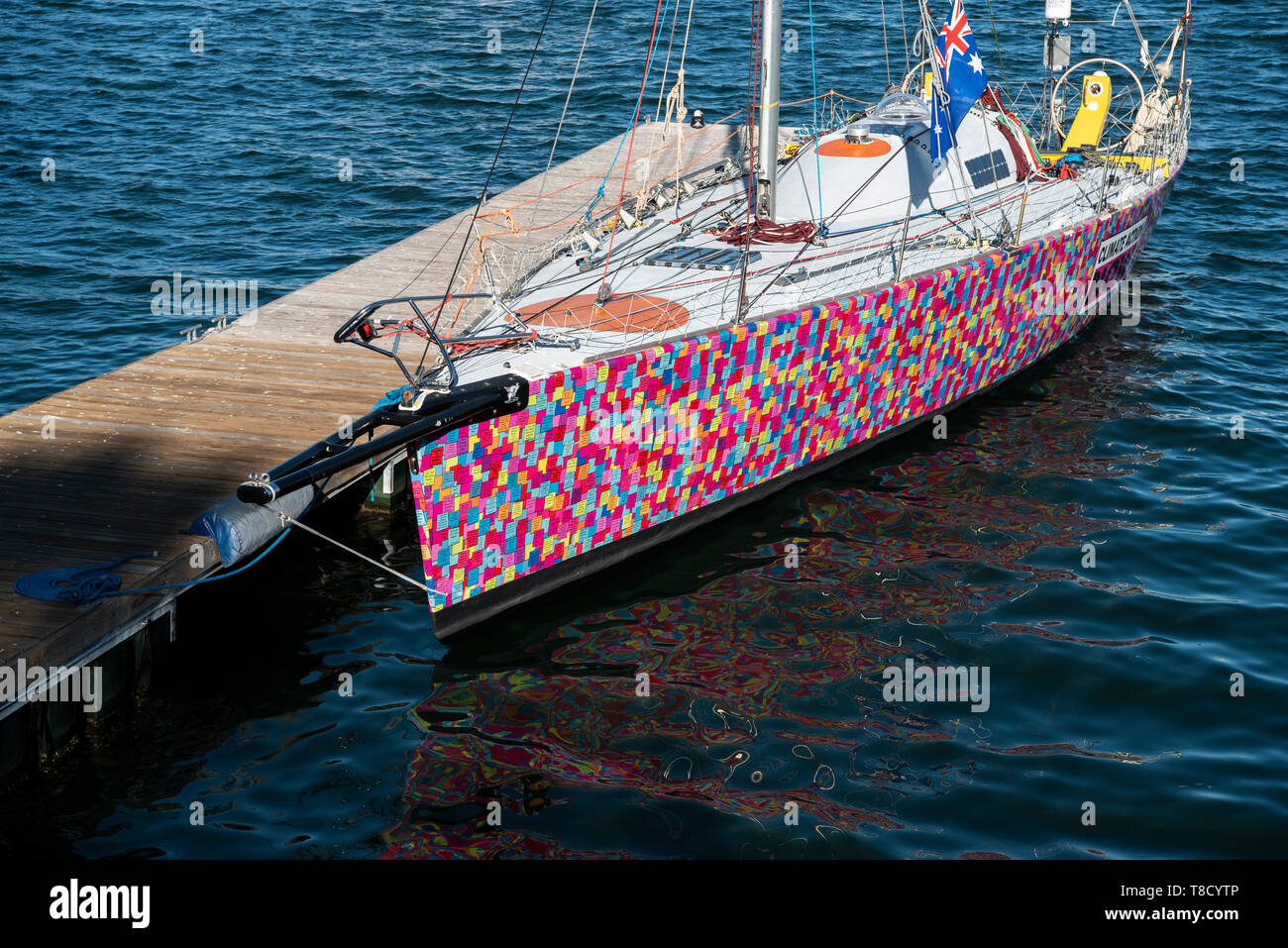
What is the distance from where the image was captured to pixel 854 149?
16.9 m

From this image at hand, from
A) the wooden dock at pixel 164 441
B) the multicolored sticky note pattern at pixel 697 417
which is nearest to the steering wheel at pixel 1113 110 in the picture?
the multicolored sticky note pattern at pixel 697 417

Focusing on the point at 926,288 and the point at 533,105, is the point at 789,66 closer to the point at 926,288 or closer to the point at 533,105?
the point at 533,105

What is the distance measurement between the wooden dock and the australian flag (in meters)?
3.48

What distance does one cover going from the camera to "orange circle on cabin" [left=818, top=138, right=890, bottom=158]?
55.2 feet

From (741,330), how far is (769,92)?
134 inches

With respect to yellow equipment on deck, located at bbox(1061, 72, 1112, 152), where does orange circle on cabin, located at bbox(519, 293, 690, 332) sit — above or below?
below

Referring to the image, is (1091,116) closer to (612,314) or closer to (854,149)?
(854,149)

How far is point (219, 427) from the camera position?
13992 millimetres

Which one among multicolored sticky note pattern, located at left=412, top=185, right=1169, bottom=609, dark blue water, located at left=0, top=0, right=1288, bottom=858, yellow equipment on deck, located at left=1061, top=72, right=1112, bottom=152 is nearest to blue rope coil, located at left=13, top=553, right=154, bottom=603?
dark blue water, located at left=0, top=0, right=1288, bottom=858

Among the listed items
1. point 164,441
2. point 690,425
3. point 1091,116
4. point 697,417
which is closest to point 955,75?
point 697,417

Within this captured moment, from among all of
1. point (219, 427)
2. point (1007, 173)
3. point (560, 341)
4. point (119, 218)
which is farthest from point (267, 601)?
point (119, 218)

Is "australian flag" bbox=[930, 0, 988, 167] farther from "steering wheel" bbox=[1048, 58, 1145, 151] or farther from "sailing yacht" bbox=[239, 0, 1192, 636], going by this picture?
"steering wheel" bbox=[1048, 58, 1145, 151]
